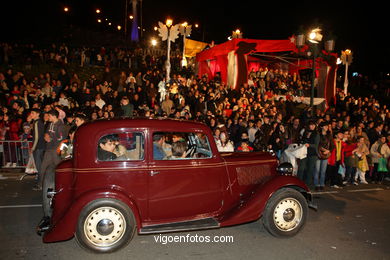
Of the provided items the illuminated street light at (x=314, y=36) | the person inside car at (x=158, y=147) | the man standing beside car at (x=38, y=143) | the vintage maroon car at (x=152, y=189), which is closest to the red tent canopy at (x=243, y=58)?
the illuminated street light at (x=314, y=36)

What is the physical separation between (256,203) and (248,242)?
62cm

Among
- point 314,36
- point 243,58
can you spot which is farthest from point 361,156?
point 243,58

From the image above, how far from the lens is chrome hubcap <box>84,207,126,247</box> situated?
4.55 m

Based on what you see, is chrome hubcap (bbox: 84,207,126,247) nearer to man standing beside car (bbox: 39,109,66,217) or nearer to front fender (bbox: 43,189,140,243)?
front fender (bbox: 43,189,140,243)

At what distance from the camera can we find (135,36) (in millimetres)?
41844

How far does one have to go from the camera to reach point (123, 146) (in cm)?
480

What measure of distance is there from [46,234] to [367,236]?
5.01 m

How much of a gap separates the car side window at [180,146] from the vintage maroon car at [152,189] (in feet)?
0.05

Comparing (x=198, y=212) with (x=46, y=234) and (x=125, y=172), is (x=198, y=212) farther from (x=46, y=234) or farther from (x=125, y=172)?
(x=46, y=234)

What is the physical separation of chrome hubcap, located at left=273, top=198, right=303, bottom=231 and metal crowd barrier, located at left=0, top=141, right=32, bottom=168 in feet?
25.1

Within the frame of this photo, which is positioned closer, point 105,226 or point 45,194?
point 105,226

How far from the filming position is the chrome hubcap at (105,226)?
179 inches

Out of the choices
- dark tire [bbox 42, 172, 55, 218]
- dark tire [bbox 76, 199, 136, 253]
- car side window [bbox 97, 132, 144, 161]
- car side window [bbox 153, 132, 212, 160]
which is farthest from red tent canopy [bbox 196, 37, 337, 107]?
dark tire [bbox 76, 199, 136, 253]

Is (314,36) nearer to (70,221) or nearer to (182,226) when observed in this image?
(182,226)
